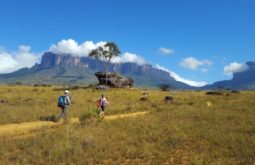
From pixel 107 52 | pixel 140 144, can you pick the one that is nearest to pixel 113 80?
pixel 107 52

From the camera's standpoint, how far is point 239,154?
58.5 feet

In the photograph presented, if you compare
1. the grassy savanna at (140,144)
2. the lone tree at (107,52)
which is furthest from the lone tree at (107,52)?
the grassy savanna at (140,144)

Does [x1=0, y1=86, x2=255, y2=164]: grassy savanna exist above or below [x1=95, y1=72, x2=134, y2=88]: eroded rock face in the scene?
below

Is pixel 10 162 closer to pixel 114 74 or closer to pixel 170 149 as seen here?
pixel 170 149

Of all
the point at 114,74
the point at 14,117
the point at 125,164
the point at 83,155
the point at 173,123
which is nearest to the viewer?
the point at 125,164

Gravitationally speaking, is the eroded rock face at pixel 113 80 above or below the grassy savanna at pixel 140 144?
above

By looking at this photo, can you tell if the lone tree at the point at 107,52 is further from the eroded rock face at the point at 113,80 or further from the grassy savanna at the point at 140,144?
the grassy savanna at the point at 140,144

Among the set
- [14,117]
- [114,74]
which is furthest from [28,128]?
[114,74]

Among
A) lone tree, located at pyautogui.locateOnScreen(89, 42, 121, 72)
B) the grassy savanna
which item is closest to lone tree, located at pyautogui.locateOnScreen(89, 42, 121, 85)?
lone tree, located at pyautogui.locateOnScreen(89, 42, 121, 72)

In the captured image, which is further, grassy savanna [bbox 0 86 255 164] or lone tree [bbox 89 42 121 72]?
lone tree [bbox 89 42 121 72]

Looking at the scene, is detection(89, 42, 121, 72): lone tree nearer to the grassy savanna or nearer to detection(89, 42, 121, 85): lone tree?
detection(89, 42, 121, 85): lone tree

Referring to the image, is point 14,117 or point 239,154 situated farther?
point 14,117

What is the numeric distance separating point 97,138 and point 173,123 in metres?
7.58

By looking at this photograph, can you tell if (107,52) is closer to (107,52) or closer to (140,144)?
(107,52)
